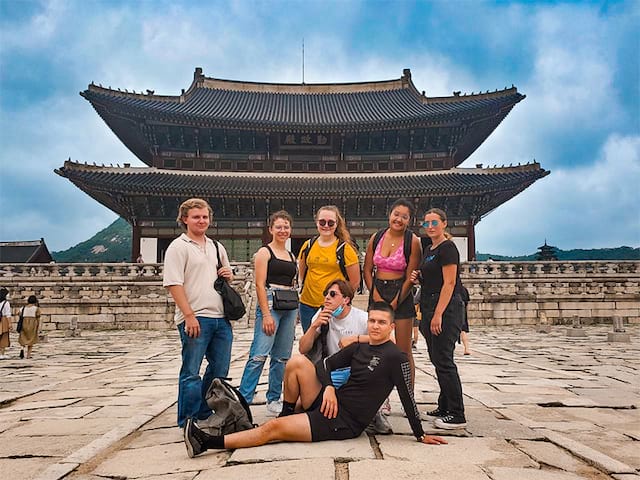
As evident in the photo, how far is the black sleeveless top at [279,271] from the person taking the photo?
160 inches

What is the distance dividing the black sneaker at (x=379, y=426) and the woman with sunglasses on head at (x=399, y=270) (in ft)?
1.90

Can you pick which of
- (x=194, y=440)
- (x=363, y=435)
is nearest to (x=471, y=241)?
(x=363, y=435)

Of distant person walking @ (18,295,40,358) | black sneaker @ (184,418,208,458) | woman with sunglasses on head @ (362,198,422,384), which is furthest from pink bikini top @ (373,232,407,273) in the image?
distant person walking @ (18,295,40,358)

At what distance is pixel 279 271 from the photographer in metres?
4.07

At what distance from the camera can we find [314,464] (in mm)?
2619

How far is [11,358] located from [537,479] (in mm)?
9947

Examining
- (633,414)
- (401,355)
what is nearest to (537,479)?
(401,355)

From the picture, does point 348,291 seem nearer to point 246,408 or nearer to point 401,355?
point 401,355

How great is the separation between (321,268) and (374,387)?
1160 millimetres

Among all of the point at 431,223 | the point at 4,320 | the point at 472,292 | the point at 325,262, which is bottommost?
the point at 4,320

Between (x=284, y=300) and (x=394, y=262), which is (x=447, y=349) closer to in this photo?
(x=394, y=262)

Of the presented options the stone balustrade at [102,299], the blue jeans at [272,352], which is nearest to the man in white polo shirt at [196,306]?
the blue jeans at [272,352]

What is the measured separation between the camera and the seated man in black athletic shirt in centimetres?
300

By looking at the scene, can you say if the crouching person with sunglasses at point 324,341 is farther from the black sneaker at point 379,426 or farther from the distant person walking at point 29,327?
the distant person walking at point 29,327
